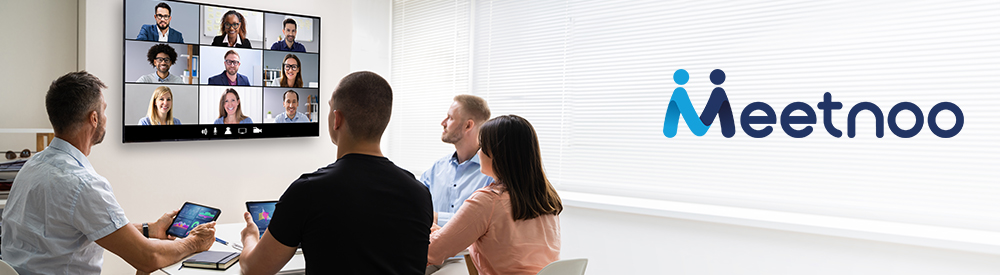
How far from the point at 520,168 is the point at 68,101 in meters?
1.63

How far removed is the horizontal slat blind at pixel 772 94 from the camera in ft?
8.66

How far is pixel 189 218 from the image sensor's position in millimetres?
2385

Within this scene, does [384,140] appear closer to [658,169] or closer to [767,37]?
[658,169]

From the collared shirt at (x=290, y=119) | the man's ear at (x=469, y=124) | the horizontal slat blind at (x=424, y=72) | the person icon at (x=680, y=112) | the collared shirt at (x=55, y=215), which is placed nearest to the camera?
the collared shirt at (x=55, y=215)

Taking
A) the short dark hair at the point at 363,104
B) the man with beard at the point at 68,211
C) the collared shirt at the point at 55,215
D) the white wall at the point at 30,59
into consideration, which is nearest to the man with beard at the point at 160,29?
the white wall at the point at 30,59

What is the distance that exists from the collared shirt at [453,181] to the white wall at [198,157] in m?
1.62

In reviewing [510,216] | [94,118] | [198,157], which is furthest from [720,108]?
[198,157]

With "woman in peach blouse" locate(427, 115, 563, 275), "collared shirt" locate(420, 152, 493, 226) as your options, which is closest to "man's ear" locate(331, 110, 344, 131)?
"woman in peach blouse" locate(427, 115, 563, 275)

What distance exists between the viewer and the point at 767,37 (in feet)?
10.2

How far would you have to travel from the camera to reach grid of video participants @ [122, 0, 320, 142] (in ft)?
11.9

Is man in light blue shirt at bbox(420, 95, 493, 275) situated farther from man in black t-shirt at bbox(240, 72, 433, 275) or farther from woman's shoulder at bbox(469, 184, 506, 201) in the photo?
man in black t-shirt at bbox(240, 72, 433, 275)

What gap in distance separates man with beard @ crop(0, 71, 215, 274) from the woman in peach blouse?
1.05 meters

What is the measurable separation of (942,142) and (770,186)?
78 cm

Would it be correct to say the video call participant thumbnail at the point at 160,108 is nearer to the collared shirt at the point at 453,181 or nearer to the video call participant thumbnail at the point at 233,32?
the video call participant thumbnail at the point at 233,32
